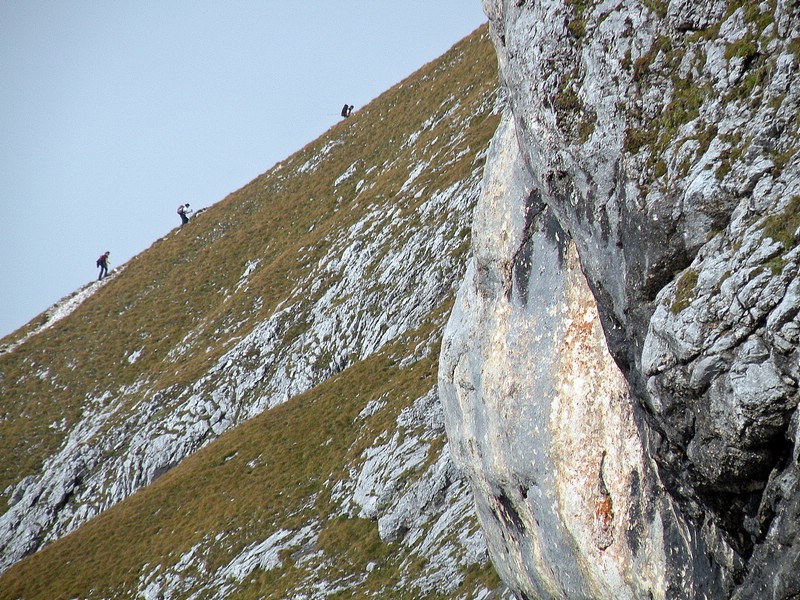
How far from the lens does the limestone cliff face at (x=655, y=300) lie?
9.16 m

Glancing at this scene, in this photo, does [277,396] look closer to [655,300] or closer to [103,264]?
[655,300]

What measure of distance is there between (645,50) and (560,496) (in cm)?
906

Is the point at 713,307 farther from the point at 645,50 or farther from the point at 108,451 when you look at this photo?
the point at 108,451

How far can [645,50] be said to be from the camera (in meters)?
11.4

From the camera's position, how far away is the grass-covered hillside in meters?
31.9

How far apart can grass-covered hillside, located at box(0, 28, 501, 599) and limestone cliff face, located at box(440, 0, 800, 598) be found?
10.9 metres

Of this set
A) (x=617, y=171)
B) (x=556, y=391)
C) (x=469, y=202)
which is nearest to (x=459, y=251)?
(x=469, y=202)

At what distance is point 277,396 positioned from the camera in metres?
47.9

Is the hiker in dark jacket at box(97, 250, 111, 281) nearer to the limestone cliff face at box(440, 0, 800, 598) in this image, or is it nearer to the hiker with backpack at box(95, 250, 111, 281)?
the hiker with backpack at box(95, 250, 111, 281)

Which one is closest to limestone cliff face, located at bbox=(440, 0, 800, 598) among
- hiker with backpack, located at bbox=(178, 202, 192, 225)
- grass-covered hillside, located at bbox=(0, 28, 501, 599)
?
grass-covered hillside, located at bbox=(0, 28, 501, 599)

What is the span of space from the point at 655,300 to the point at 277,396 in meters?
39.6

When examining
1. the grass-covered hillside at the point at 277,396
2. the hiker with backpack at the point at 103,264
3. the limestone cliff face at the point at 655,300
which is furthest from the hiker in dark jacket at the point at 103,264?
the limestone cliff face at the point at 655,300

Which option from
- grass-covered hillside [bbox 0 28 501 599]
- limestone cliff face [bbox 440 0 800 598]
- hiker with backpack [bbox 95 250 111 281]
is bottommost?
limestone cliff face [bbox 440 0 800 598]

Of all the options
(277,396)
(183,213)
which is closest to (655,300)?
(277,396)
